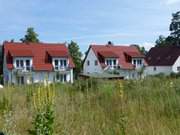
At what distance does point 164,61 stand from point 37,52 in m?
25.4

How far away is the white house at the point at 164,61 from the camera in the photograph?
74.8 meters

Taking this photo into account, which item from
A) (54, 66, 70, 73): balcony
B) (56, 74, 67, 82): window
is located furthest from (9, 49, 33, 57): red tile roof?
(56, 74, 67, 82): window

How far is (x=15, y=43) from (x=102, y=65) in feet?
46.9

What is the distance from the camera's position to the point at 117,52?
71.0m

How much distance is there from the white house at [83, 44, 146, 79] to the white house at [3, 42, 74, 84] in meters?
6.52

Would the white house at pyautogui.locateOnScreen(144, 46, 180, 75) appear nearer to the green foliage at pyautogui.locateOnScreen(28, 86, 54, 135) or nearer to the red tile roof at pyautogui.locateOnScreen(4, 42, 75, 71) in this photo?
the red tile roof at pyautogui.locateOnScreen(4, 42, 75, 71)

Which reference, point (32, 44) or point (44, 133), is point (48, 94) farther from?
point (32, 44)

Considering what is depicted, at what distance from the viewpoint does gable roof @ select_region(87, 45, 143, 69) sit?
68.6 meters

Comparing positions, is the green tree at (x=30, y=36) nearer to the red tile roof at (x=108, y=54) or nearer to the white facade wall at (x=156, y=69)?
the red tile roof at (x=108, y=54)

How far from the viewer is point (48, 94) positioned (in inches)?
261

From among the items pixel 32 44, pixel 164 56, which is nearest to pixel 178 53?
pixel 164 56

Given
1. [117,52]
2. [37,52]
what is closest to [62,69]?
[37,52]

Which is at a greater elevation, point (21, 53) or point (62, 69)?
point (21, 53)

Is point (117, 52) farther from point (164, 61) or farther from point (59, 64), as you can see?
point (59, 64)
